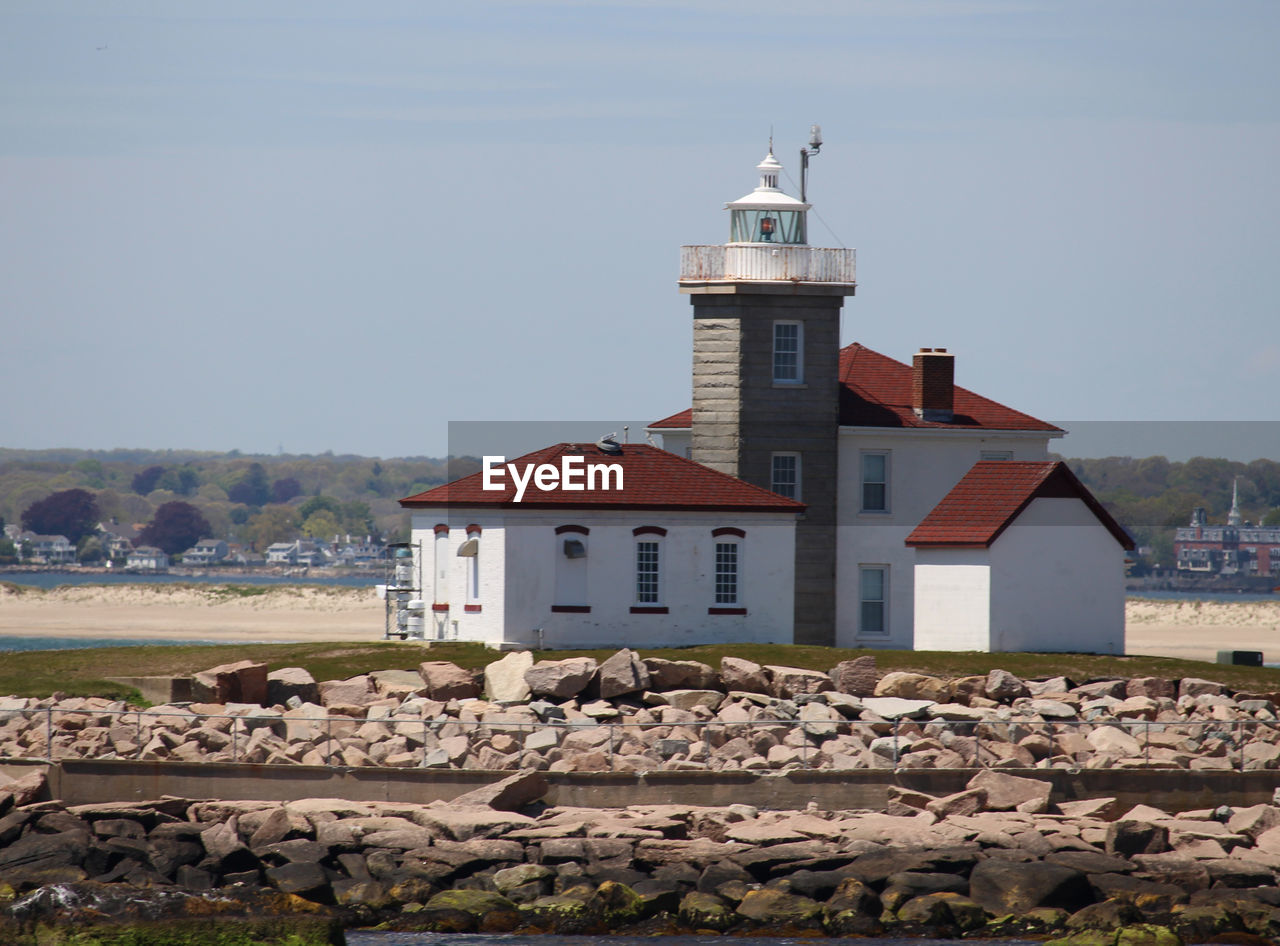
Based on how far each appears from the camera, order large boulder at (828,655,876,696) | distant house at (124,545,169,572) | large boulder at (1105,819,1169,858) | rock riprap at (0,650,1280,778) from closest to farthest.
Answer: large boulder at (1105,819,1169,858), rock riprap at (0,650,1280,778), large boulder at (828,655,876,696), distant house at (124,545,169,572)

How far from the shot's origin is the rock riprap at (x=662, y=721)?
86.9ft

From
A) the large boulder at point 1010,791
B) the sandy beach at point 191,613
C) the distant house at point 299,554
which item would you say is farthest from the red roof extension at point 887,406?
the distant house at point 299,554

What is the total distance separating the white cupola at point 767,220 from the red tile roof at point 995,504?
6142 mm

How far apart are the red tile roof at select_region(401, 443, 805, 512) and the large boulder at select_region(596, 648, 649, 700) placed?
477 cm

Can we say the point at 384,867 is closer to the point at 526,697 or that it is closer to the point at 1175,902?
the point at 526,697

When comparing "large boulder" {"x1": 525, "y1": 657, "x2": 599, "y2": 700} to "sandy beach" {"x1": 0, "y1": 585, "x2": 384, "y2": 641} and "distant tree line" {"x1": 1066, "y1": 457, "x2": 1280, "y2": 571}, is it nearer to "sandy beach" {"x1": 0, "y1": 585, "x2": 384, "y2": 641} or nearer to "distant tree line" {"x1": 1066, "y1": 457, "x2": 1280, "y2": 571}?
"sandy beach" {"x1": 0, "y1": 585, "x2": 384, "y2": 641}

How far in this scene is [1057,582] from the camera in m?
34.9

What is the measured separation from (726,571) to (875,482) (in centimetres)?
495

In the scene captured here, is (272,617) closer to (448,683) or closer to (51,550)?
(448,683)

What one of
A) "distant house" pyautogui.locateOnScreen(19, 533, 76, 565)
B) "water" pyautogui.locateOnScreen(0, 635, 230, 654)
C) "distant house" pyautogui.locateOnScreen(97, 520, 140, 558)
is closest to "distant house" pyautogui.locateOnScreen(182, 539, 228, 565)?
"distant house" pyautogui.locateOnScreen(97, 520, 140, 558)

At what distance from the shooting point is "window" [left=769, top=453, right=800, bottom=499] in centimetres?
3803

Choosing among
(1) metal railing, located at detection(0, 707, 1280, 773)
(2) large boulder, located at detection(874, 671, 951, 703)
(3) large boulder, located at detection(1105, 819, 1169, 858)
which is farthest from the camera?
(2) large boulder, located at detection(874, 671, 951, 703)

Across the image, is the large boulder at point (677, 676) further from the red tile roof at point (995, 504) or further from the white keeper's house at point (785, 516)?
the red tile roof at point (995, 504)

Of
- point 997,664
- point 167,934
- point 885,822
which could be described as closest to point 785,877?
point 885,822
